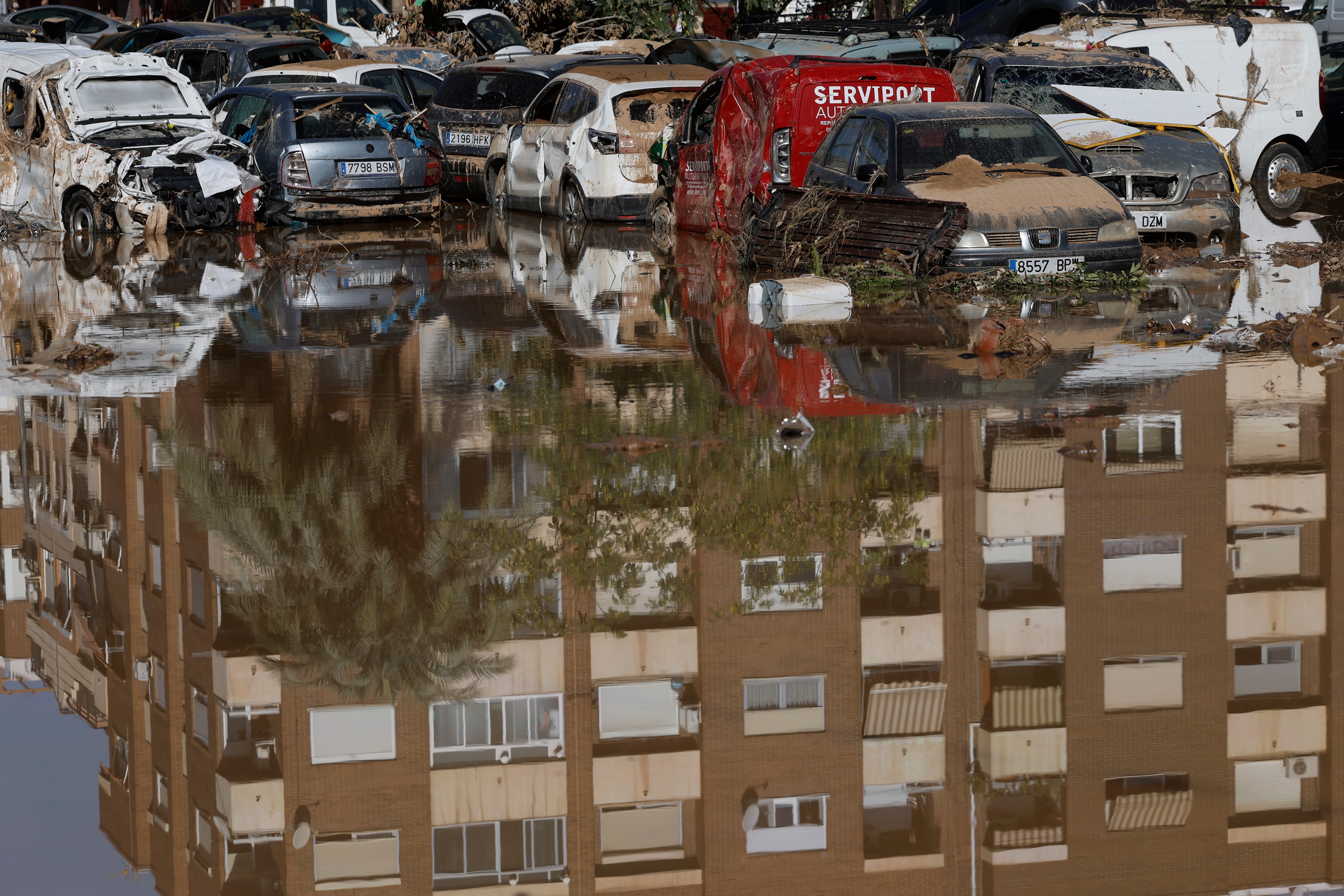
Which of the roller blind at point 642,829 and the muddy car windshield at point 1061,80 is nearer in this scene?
the roller blind at point 642,829

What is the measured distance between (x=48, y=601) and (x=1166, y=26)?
16268 millimetres

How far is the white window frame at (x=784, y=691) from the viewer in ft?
18.3

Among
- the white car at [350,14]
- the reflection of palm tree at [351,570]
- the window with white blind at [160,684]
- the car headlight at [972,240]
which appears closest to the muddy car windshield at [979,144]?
the car headlight at [972,240]

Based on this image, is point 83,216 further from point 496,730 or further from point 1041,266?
point 496,730

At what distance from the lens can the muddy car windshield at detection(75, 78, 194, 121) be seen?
1992 cm

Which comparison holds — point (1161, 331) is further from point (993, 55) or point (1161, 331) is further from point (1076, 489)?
point (993, 55)

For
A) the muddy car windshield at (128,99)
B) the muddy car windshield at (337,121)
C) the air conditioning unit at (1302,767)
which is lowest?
the air conditioning unit at (1302,767)

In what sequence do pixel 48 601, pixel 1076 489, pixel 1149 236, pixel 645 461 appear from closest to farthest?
pixel 48 601 < pixel 1076 489 < pixel 645 461 < pixel 1149 236

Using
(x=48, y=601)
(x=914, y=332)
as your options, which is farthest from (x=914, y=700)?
(x=914, y=332)

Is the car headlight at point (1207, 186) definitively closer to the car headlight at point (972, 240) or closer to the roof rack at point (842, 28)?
the car headlight at point (972, 240)

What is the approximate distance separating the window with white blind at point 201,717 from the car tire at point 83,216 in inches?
583

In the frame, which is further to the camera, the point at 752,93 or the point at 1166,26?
the point at 1166,26

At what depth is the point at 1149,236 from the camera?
631 inches

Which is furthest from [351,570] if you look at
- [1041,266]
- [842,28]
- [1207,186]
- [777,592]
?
[842,28]
